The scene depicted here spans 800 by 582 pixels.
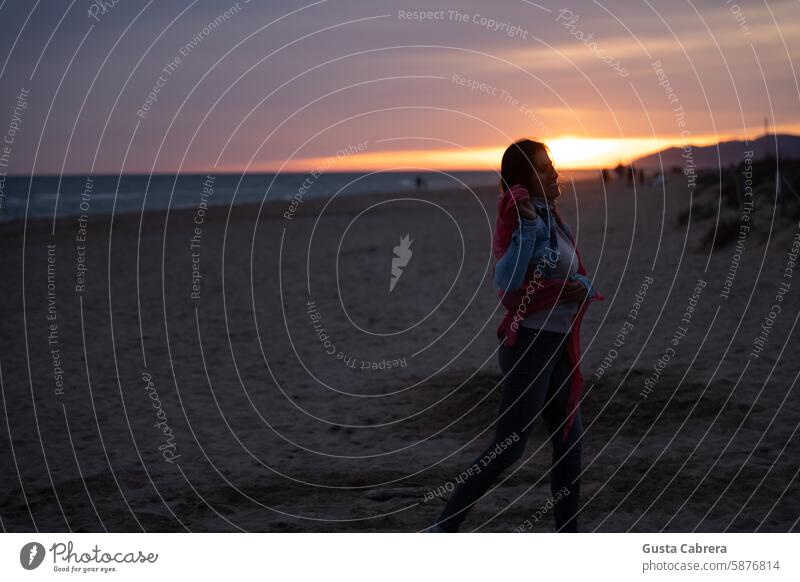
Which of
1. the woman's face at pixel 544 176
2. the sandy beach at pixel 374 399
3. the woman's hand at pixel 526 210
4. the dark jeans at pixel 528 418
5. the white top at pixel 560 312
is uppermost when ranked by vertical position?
the woman's face at pixel 544 176

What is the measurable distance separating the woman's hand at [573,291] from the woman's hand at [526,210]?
0.40 metres

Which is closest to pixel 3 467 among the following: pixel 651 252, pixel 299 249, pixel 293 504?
pixel 293 504

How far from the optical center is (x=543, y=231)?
4.44 m

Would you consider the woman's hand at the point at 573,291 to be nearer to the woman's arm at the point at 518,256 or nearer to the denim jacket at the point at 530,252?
the denim jacket at the point at 530,252

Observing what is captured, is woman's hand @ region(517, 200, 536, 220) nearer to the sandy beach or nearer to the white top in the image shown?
the white top

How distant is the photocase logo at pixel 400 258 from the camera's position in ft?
54.5

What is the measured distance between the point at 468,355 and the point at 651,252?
7830 mm

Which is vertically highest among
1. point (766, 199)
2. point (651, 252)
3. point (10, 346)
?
point (766, 199)
